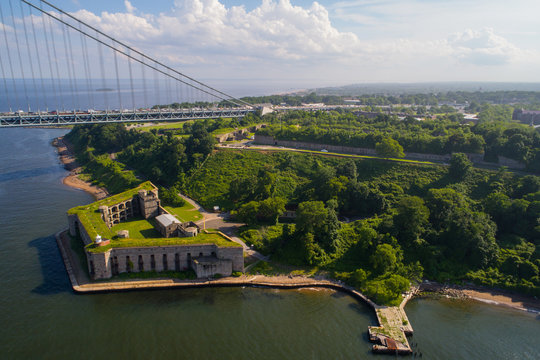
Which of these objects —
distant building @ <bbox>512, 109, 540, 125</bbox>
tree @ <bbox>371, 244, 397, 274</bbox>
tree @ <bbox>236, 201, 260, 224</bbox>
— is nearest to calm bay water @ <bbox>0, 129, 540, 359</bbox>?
tree @ <bbox>371, 244, 397, 274</bbox>

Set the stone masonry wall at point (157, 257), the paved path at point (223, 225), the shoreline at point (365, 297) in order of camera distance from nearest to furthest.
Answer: the shoreline at point (365, 297) < the stone masonry wall at point (157, 257) < the paved path at point (223, 225)

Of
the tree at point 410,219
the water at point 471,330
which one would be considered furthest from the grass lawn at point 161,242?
the tree at point 410,219

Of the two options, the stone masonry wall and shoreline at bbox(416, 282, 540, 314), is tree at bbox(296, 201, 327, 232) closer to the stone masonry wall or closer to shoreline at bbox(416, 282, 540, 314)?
the stone masonry wall

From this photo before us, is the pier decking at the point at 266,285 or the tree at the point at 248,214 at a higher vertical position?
the tree at the point at 248,214

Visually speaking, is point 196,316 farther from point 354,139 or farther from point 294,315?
point 354,139

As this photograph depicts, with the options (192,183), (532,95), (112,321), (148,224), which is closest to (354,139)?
(192,183)

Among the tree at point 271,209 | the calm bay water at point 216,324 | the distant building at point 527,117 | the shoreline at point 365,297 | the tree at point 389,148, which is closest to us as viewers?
the calm bay water at point 216,324

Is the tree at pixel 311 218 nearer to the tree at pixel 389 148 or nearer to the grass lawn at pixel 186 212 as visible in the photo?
the grass lawn at pixel 186 212
